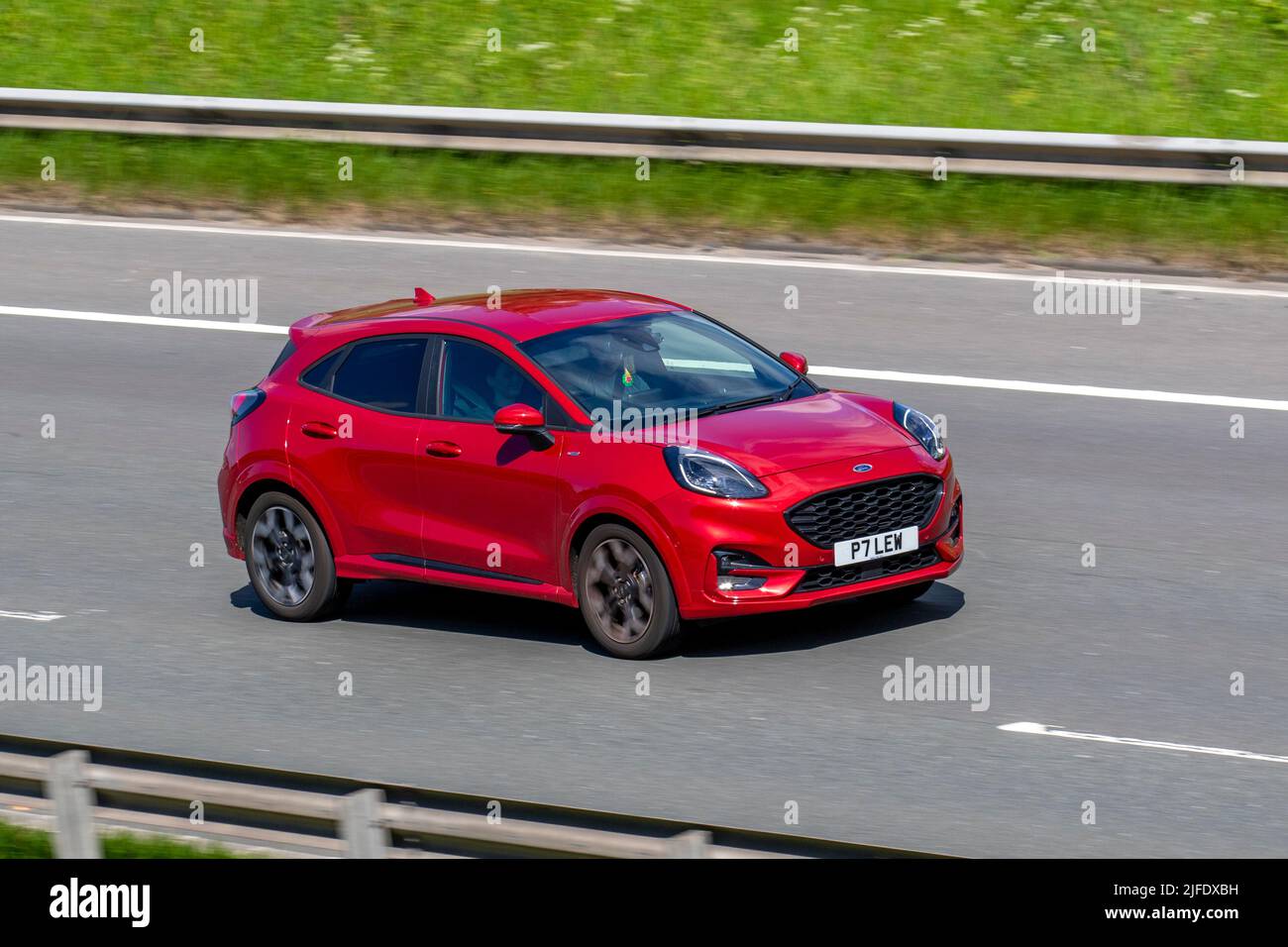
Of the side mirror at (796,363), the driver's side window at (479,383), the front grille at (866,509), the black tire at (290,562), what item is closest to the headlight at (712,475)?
the front grille at (866,509)

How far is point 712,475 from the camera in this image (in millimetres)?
9586

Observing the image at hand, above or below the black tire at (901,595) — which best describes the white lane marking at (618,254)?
above

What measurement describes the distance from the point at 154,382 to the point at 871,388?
5394 millimetres

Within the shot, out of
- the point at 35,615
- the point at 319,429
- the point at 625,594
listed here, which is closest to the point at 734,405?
the point at 625,594

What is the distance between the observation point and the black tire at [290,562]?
11.0 m

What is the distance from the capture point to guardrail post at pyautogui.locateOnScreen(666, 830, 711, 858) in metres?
5.60

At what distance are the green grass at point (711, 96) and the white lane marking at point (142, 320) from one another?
288 centimetres

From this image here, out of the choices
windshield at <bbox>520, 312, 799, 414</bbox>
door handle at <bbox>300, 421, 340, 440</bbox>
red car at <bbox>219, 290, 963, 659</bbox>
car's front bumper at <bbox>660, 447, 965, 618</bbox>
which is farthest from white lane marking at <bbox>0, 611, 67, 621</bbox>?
car's front bumper at <bbox>660, 447, 965, 618</bbox>

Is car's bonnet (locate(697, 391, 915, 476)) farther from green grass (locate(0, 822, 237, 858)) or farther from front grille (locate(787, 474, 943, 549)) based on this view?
green grass (locate(0, 822, 237, 858))

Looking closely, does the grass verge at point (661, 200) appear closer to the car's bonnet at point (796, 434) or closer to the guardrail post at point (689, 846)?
the car's bonnet at point (796, 434)

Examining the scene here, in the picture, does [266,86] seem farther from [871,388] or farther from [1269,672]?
[1269,672]

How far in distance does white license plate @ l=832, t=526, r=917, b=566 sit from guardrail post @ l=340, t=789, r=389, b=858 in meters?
3.89

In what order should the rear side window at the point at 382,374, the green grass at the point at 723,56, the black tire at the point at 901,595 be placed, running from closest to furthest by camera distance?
the black tire at the point at 901,595 < the rear side window at the point at 382,374 < the green grass at the point at 723,56

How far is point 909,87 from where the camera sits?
759 inches
